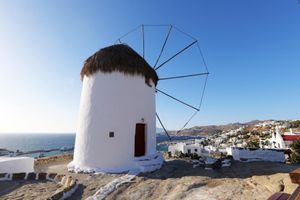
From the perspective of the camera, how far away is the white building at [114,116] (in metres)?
10.1

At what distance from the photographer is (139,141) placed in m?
11.6

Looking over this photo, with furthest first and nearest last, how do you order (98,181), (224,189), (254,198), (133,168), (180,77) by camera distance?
(180,77)
(133,168)
(98,181)
(224,189)
(254,198)

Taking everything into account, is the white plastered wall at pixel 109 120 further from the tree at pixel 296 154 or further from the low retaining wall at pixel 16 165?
the tree at pixel 296 154

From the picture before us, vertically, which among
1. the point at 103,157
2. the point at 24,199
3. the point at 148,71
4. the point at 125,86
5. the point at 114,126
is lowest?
the point at 24,199

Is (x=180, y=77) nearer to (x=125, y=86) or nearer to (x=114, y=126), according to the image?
(x=125, y=86)

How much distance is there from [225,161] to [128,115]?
5.56 meters

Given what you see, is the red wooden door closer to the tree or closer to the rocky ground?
the rocky ground

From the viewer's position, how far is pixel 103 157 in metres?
10.0

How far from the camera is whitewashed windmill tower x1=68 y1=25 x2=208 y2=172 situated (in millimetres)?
10141

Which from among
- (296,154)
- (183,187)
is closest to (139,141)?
(183,187)

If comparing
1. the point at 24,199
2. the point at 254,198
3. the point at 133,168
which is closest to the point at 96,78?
the point at 133,168

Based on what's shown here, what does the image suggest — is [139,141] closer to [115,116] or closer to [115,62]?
[115,116]

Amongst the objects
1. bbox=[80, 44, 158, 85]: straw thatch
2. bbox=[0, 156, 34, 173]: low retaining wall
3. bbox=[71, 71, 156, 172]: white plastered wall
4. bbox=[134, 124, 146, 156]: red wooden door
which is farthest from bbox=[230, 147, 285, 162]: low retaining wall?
bbox=[0, 156, 34, 173]: low retaining wall

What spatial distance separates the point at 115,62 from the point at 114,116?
2.79 meters
